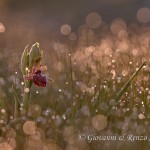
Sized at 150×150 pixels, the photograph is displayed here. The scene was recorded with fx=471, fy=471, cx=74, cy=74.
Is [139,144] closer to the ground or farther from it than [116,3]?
closer to the ground

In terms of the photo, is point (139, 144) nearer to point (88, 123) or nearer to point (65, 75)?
point (88, 123)

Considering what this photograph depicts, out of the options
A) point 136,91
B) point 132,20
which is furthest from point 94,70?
point 132,20

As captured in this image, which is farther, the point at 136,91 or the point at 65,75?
the point at 65,75

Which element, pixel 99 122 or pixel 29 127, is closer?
pixel 29 127

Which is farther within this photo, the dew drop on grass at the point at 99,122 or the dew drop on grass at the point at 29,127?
the dew drop on grass at the point at 99,122

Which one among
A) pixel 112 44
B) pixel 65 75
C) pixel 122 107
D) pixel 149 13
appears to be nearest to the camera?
pixel 122 107

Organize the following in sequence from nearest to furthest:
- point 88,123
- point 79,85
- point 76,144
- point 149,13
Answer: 1. point 76,144
2. point 88,123
3. point 79,85
4. point 149,13

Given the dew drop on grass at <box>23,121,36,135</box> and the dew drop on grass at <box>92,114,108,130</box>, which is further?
the dew drop on grass at <box>92,114,108,130</box>

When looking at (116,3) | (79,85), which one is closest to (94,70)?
(79,85)

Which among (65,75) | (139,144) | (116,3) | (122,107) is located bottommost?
(139,144)
